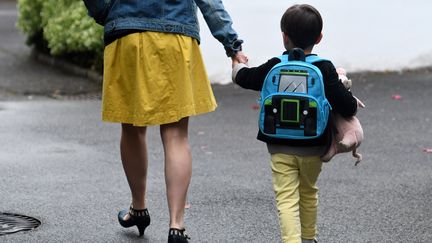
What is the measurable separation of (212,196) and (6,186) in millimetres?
1324

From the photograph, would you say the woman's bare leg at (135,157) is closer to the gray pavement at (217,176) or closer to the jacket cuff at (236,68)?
the gray pavement at (217,176)

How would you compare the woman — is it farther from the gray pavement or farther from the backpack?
the gray pavement

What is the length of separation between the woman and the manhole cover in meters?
0.96

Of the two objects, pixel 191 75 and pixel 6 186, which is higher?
pixel 191 75

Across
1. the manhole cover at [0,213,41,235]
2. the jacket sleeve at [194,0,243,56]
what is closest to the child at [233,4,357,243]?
the jacket sleeve at [194,0,243,56]

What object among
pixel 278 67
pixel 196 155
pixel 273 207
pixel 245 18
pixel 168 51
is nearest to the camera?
pixel 278 67

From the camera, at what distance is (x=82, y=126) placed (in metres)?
9.20

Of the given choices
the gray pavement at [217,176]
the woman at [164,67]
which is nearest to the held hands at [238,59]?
the woman at [164,67]

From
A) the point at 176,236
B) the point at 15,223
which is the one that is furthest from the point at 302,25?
the point at 15,223

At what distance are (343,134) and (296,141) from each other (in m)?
0.21

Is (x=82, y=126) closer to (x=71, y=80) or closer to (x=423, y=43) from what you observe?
(x=71, y=80)

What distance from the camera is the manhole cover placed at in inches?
223

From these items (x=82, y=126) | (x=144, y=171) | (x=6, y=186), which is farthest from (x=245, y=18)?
(x=144, y=171)

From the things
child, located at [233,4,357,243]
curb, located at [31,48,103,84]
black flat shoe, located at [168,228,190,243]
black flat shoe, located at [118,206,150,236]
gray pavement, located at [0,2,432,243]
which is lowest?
curb, located at [31,48,103,84]
